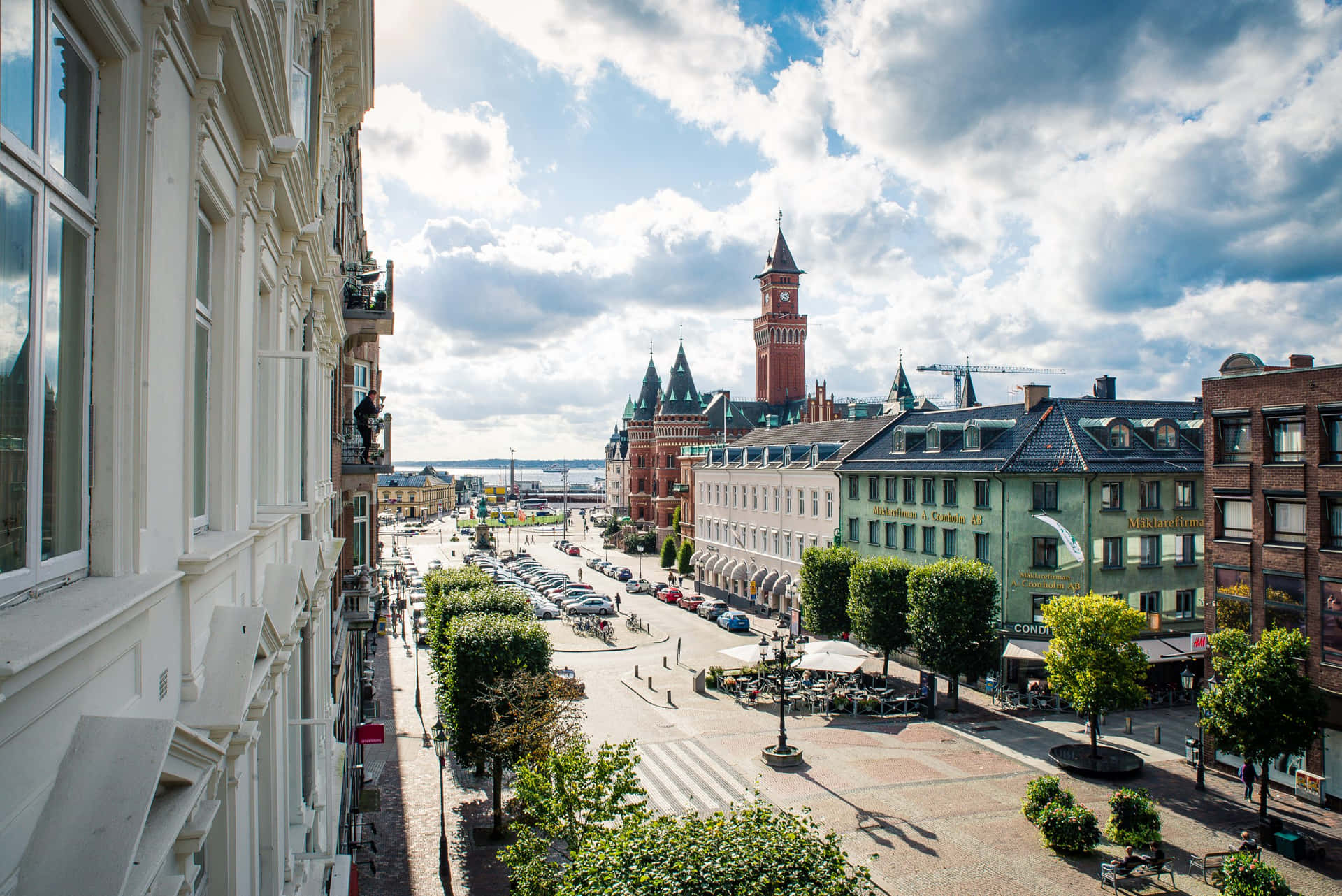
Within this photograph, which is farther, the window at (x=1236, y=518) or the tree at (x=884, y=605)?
the tree at (x=884, y=605)

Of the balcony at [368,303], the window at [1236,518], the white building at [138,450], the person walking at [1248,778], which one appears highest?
the balcony at [368,303]

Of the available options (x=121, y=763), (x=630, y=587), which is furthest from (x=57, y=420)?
(x=630, y=587)

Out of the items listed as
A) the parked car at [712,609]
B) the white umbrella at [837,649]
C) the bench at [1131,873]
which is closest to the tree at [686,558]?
the parked car at [712,609]

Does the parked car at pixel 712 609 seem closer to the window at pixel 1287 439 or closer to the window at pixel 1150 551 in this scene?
the window at pixel 1150 551

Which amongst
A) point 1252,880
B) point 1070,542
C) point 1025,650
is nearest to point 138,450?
point 1252,880

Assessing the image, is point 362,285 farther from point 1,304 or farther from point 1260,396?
point 1260,396

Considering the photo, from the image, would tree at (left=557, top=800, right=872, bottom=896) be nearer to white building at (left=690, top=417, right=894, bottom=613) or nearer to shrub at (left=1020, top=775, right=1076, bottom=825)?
shrub at (left=1020, top=775, right=1076, bottom=825)

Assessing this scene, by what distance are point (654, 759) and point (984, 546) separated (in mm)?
19819

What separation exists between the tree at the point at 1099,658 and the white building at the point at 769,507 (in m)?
22.7

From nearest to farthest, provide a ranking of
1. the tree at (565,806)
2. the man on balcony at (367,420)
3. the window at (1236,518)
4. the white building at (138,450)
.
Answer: the white building at (138,450) < the tree at (565,806) < the man on balcony at (367,420) < the window at (1236,518)

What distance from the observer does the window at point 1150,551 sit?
37.3 meters

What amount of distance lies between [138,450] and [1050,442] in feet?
133

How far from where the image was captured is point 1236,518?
89.2ft

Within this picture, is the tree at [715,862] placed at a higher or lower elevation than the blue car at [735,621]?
higher
